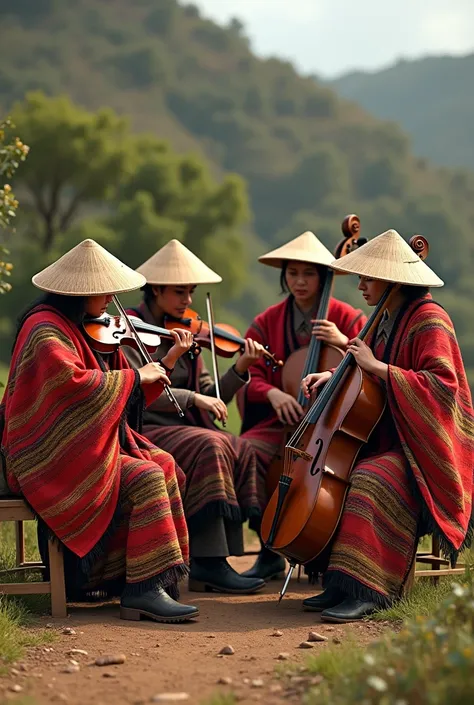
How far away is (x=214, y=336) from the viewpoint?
7.02 metres

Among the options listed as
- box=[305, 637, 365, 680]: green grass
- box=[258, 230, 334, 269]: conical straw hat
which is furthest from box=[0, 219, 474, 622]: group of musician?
box=[305, 637, 365, 680]: green grass

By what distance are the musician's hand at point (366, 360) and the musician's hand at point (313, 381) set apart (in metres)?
0.44

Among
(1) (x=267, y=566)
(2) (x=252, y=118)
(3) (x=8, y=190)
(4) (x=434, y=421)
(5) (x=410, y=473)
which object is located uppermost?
(2) (x=252, y=118)

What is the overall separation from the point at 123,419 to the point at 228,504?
3.09ft

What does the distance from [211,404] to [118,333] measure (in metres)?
0.85

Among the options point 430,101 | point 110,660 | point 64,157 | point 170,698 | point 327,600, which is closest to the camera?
point 170,698

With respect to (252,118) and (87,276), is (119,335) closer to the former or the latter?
(87,276)

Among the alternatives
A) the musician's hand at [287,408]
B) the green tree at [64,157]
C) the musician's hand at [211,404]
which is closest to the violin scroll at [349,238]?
the musician's hand at [287,408]

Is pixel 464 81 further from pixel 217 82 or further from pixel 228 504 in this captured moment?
pixel 228 504

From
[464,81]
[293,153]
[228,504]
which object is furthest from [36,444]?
[464,81]

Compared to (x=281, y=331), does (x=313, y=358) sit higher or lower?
lower

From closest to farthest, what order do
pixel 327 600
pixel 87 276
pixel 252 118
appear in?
1. pixel 87 276
2. pixel 327 600
3. pixel 252 118

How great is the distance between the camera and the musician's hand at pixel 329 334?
672cm

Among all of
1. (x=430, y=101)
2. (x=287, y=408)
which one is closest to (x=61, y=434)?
(x=287, y=408)
